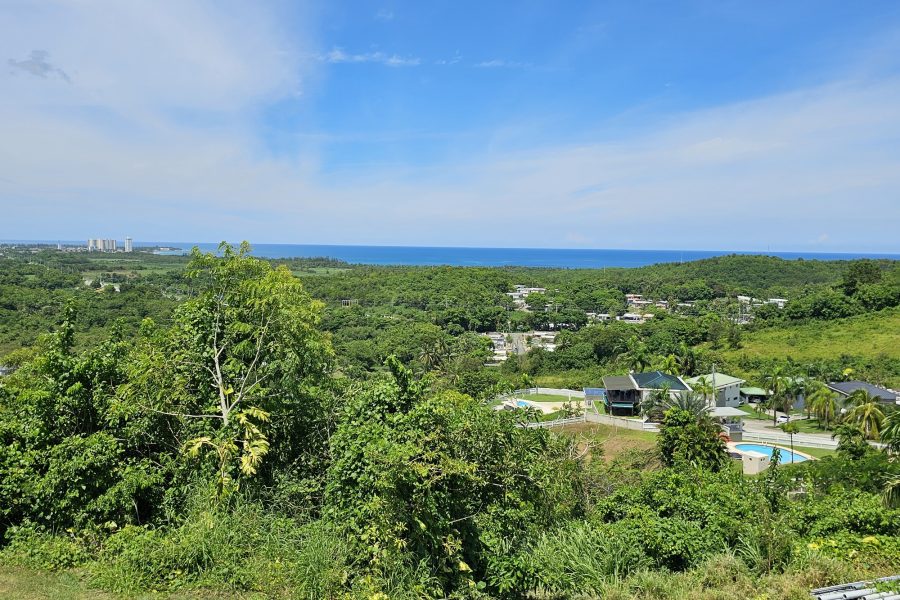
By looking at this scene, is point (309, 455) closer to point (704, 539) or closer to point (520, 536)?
point (520, 536)

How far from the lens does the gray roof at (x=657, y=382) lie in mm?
27709

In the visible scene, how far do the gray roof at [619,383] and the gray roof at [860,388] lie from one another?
389 inches

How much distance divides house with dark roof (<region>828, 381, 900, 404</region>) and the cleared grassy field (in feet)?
26.6

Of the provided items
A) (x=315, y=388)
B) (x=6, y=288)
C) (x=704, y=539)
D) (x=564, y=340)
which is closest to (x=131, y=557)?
(x=315, y=388)

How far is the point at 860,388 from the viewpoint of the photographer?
24.9m

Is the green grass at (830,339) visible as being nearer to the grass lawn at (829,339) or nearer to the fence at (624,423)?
the grass lawn at (829,339)

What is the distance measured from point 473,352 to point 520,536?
125ft

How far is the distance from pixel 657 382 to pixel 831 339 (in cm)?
1979

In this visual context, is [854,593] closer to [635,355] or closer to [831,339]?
[635,355]

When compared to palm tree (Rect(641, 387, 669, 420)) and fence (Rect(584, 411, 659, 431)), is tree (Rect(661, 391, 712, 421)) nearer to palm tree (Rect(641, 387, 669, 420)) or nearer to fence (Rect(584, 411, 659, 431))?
fence (Rect(584, 411, 659, 431))

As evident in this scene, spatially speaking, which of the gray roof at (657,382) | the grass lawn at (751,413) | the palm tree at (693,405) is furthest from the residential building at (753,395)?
the palm tree at (693,405)

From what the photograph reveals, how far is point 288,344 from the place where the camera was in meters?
6.29

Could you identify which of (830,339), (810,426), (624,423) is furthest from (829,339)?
(624,423)

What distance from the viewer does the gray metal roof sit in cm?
330
